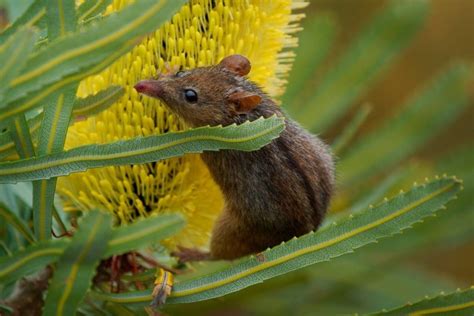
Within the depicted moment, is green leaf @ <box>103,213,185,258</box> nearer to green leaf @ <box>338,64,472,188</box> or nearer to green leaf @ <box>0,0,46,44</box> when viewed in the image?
green leaf @ <box>0,0,46,44</box>

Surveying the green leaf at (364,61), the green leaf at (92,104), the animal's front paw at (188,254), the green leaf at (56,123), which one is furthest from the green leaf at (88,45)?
the green leaf at (364,61)

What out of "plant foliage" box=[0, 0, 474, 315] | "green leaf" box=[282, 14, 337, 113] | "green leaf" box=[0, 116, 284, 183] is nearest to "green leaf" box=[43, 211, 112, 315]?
"plant foliage" box=[0, 0, 474, 315]

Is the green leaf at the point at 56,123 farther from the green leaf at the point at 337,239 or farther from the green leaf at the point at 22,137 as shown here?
the green leaf at the point at 337,239

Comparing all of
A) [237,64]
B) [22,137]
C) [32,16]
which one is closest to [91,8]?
[32,16]

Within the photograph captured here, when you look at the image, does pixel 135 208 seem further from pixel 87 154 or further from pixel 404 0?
pixel 404 0

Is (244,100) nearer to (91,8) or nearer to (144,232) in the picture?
(91,8)
